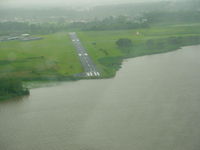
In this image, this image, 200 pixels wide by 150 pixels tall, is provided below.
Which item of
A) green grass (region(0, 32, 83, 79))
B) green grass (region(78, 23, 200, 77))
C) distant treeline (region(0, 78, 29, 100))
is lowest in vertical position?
green grass (region(78, 23, 200, 77))

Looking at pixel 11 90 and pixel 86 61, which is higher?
pixel 11 90

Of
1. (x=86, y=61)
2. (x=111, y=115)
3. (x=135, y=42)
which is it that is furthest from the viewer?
(x=135, y=42)

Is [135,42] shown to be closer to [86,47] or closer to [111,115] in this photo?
[86,47]

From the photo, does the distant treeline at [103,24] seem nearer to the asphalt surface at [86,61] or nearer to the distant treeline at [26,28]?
the distant treeline at [26,28]

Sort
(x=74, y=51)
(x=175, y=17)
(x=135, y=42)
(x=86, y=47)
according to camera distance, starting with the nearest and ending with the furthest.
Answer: (x=74, y=51), (x=86, y=47), (x=135, y=42), (x=175, y=17)

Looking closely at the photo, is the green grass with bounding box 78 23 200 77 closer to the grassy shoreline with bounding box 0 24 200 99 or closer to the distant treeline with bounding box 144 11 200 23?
the grassy shoreline with bounding box 0 24 200 99

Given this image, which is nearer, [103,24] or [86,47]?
[86,47]

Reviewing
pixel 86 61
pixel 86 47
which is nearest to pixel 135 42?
pixel 86 47

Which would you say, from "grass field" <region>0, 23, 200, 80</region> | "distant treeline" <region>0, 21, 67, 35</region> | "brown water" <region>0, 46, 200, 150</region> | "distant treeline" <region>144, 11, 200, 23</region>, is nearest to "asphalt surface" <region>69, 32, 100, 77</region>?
"grass field" <region>0, 23, 200, 80</region>
